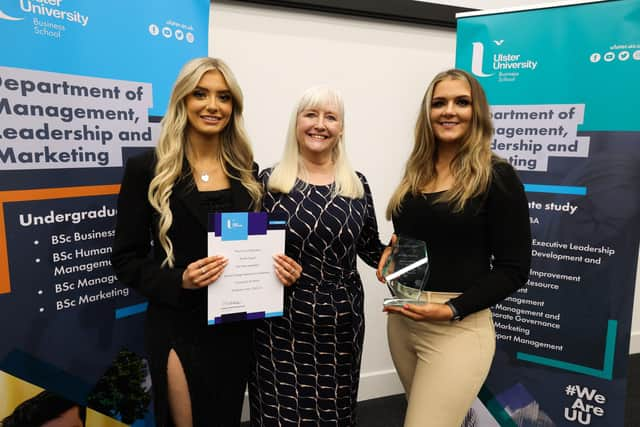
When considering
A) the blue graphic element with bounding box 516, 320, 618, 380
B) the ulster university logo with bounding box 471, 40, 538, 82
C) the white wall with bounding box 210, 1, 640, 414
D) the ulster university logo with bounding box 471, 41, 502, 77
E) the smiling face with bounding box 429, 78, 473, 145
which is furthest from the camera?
the white wall with bounding box 210, 1, 640, 414

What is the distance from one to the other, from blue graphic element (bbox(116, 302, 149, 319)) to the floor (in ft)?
4.28

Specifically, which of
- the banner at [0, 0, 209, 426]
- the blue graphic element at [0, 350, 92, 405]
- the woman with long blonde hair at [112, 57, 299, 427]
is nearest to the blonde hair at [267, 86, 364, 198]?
the woman with long blonde hair at [112, 57, 299, 427]

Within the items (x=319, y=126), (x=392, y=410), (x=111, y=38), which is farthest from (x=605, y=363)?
(x=111, y=38)

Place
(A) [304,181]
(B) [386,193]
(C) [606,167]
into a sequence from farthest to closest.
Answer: (B) [386,193], (C) [606,167], (A) [304,181]

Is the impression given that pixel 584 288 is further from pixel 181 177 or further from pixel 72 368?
pixel 72 368

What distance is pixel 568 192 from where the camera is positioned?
7.86ft

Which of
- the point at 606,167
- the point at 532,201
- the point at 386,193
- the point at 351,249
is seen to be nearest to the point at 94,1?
the point at 351,249

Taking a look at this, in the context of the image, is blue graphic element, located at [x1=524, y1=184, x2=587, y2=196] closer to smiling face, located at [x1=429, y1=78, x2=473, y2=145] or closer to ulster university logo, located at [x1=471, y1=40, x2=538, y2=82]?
ulster university logo, located at [x1=471, y1=40, x2=538, y2=82]

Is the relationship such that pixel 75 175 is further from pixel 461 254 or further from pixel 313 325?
pixel 461 254

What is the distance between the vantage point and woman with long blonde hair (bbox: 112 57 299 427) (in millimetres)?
1537

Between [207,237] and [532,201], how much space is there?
1.90 m

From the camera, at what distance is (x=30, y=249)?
174cm

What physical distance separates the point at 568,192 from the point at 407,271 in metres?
1.32

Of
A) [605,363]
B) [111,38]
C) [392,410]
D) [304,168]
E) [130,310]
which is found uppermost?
[111,38]
